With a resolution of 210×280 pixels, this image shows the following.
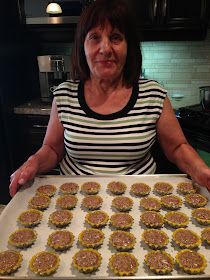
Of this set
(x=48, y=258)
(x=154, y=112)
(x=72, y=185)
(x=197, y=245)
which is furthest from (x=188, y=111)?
(x=48, y=258)

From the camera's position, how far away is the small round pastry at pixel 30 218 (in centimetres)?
109

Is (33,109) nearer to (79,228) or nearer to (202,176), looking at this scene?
(79,228)

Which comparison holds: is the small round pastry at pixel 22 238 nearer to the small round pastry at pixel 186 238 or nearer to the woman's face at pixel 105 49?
the small round pastry at pixel 186 238

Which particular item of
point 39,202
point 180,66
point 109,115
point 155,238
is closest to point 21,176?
point 39,202

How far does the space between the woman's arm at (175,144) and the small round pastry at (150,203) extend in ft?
0.65

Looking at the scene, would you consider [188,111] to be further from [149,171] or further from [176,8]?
[149,171]

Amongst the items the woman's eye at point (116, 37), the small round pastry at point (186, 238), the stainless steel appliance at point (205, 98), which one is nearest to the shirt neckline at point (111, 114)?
the woman's eye at point (116, 37)

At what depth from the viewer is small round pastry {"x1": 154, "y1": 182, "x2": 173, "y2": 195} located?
4.18 ft

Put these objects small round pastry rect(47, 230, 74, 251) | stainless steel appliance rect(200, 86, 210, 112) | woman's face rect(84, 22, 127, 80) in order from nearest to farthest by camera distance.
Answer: small round pastry rect(47, 230, 74, 251) < woman's face rect(84, 22, 127, 80) < stainless steel appliance rect(200, 86, 210, 112)

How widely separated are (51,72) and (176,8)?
1277 mm

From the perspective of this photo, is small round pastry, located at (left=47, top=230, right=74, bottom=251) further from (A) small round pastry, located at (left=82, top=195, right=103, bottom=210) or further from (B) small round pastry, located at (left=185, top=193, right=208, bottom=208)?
(B) small round pastry, located at (left=185, top=193, right=208, bottom=208)

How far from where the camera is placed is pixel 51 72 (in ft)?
9.28

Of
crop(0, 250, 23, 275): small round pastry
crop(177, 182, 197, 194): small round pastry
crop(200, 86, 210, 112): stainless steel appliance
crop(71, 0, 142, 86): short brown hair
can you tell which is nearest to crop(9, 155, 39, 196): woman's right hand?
crop(0, 250, 23, 275): small round pastry

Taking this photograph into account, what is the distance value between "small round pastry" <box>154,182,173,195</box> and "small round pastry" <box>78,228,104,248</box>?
36 centimetres
